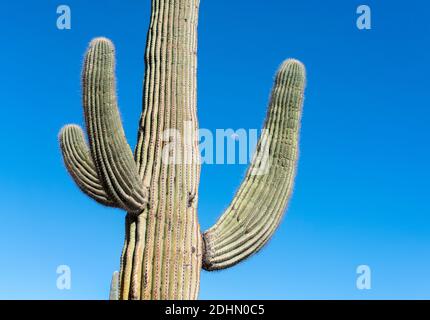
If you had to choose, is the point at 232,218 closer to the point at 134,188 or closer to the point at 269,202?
the point at 269,202

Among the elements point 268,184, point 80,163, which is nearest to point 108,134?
point 80,163

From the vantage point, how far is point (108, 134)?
6.05m

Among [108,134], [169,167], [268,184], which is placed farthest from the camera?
[268,184]

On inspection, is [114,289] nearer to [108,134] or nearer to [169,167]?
[169,167]

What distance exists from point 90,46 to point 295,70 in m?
1.94

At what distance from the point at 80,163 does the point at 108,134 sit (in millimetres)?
996

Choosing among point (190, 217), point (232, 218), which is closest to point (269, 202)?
point (232, 218)

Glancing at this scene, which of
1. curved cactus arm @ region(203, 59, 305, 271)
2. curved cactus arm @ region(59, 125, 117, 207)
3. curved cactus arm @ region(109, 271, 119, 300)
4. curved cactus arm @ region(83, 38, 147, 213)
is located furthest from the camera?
curved cactus arm @ region(109, 271, 119, 300)

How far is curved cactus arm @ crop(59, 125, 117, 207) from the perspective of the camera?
659 cm

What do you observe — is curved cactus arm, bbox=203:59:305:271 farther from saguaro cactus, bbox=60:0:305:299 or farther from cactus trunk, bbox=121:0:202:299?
cactus trunk, bbox=121:0:202:299

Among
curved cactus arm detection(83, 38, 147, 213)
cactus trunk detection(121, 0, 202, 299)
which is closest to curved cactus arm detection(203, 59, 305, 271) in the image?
cactus trunk detection(121, 0, 202, 299)

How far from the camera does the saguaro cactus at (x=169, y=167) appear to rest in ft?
20.0

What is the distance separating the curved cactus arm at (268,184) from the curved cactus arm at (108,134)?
83cm
